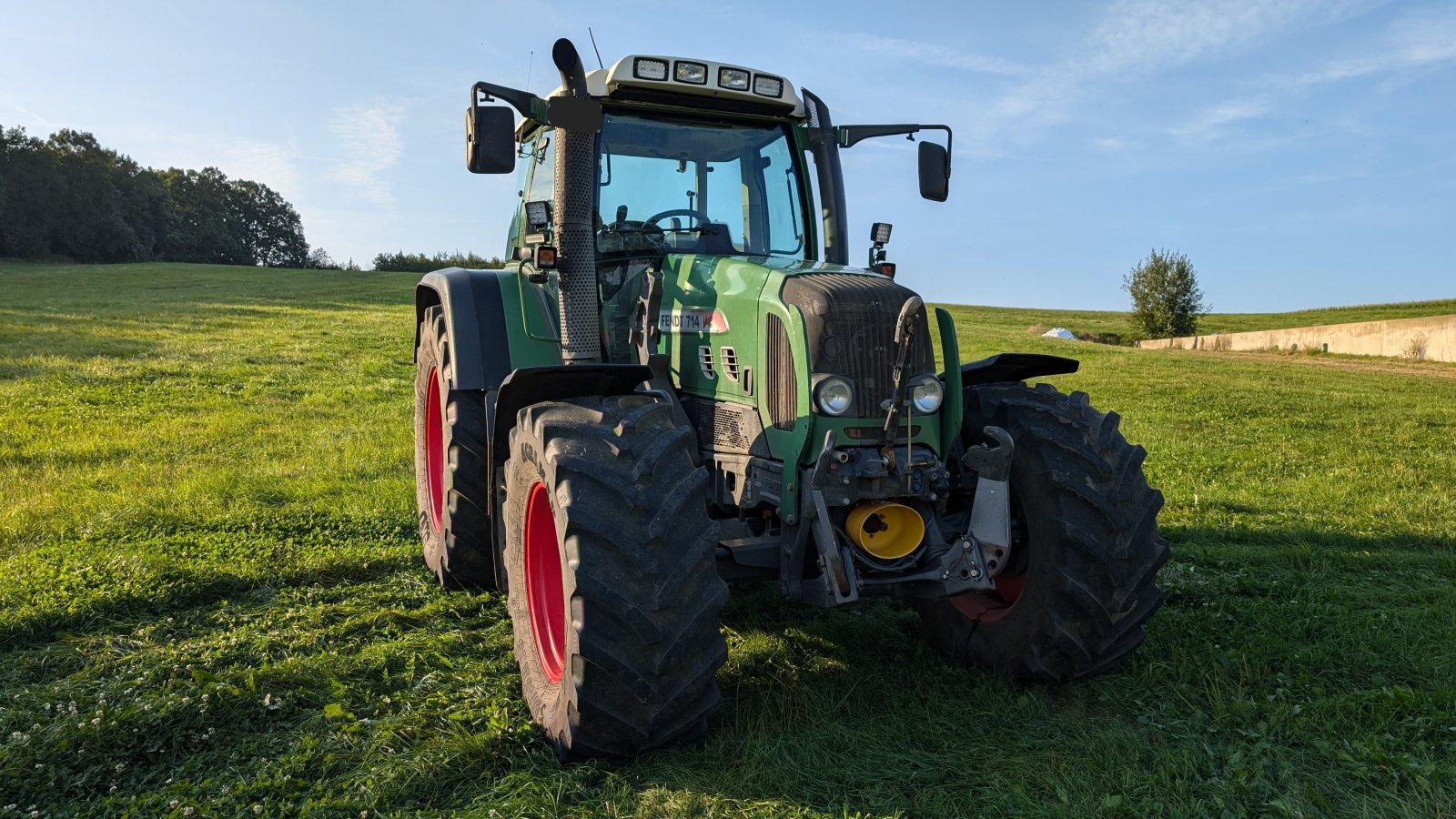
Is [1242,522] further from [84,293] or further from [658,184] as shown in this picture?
[84,293]

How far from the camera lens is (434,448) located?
21.6 feet

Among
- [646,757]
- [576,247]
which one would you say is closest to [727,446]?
[576,247]

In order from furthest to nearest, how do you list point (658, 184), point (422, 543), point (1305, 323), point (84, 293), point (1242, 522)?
point (1305, 323) < point (84, 293) < point (1242, 522) < point (422, 543) < point (658, 184)

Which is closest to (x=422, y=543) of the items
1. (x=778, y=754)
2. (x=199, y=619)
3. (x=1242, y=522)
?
(x=199, y=619)

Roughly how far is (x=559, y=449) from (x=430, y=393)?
3.09m

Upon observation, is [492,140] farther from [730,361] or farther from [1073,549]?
[1073,549]

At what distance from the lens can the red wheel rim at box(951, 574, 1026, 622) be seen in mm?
4377

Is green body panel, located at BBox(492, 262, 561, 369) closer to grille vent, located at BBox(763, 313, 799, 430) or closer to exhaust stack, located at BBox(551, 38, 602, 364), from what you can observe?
exhaust stack, located at BBox(551, 38, 602, 364)

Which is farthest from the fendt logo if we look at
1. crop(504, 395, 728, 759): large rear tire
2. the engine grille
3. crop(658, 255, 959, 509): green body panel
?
crop(504, 395, 728, 759): large rear tire

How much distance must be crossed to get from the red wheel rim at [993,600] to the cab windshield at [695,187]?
1907 millimetres

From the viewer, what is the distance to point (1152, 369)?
20281mm

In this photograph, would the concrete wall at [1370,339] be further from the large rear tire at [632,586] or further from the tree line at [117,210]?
the tree line at [117,210]

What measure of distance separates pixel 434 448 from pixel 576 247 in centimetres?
248

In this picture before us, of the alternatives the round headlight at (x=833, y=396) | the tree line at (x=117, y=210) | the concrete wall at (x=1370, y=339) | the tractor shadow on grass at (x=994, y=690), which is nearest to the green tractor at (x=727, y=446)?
the round headlight at (x=833, y=396)
